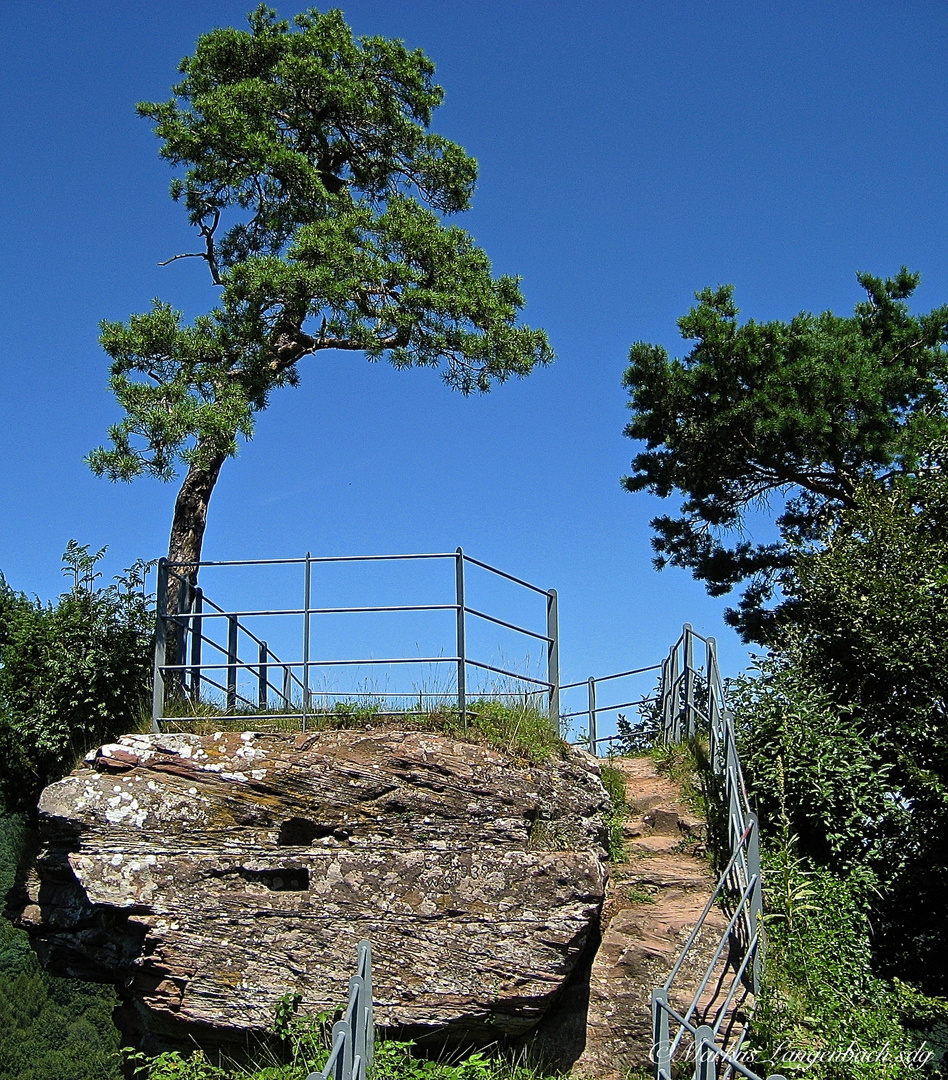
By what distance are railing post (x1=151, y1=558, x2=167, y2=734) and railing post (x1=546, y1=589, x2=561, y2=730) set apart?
380cm

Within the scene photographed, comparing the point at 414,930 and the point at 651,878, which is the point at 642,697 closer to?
the point at 651,878

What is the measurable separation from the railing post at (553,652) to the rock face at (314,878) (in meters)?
1.24

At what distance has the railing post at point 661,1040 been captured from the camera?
6.78 m

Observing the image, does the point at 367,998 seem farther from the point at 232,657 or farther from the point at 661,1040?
the point at 232,657

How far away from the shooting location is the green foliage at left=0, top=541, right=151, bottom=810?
36.7 ft

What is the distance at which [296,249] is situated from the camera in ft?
41.6

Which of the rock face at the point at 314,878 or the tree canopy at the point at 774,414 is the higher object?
the tree canopy at the point at 774,414

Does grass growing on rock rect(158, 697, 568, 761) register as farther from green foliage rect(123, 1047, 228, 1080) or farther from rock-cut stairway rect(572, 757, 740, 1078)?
green foliage rect(123, 1047, 228, 1080)

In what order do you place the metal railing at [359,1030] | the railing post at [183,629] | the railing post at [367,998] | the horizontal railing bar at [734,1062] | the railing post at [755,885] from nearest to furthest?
1. the horizontal railing bar at [734,1062]
2. the metal railing at [359,1030]
3. the railing post at [367,998]
4. the railing post at [755,885]
5. the railing post at [183,629]

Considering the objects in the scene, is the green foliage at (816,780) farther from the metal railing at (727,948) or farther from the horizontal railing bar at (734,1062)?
the horizontal railing bar at (734,1062)

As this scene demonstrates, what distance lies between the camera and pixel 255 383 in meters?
12.9

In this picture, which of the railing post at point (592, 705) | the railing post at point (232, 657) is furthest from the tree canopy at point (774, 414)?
Answer: the railing post at point (232, 657)

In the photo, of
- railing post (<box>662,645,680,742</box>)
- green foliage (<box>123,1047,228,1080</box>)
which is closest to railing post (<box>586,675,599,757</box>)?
railing post (<box>662,645,680,742</box>)

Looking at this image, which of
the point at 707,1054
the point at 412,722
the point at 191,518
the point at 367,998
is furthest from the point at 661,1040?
the point at 191,518
